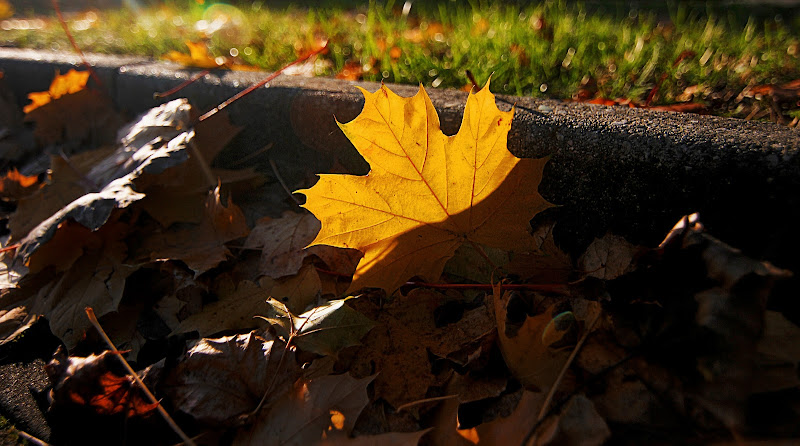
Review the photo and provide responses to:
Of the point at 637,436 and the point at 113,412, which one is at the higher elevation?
the point at 637,436

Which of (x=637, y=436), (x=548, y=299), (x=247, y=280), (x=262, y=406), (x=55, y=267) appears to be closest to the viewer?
(x=637, y=436)

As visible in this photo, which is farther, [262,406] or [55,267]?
[55,267]

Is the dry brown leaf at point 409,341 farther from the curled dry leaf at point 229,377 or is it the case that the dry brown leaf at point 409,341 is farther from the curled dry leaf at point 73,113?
the curled dry leaf at point 73,113

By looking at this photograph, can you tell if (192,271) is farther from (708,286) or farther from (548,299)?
(708,286)

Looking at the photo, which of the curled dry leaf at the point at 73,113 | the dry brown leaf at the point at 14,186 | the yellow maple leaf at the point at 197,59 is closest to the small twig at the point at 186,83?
the yellow maple leaf at the point at 197,59

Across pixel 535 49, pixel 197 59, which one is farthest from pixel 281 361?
pixel 535 49

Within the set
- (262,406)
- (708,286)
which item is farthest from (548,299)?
(262,406)
